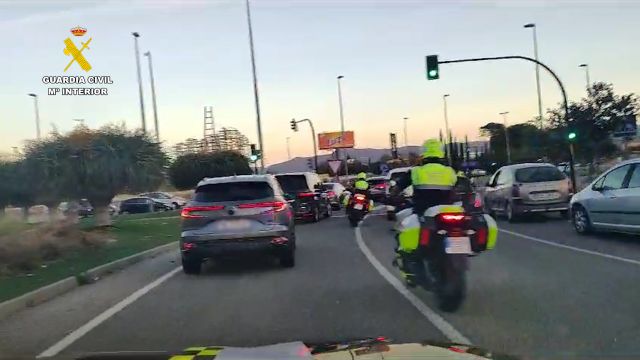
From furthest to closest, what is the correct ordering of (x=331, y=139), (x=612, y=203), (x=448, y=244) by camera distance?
(x=331, y=139)
(x=612, y=203)
(x=448, y=244)

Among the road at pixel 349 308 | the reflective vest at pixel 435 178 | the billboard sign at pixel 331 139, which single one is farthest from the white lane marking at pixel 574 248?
the billboard sign at pixel 331 139

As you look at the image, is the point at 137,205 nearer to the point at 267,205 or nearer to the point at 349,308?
the point at 267,205

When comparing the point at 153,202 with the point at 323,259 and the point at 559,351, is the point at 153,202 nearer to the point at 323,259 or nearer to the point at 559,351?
the point at 323,259

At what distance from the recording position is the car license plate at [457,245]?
284 inches

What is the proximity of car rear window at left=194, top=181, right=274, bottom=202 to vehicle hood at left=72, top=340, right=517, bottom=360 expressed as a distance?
7.17m

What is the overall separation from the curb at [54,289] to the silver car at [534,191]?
33.4ft

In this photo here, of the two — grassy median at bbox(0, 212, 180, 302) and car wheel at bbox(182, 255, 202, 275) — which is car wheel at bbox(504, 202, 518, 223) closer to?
grassy median at bbox(0, 212, 180, 302)

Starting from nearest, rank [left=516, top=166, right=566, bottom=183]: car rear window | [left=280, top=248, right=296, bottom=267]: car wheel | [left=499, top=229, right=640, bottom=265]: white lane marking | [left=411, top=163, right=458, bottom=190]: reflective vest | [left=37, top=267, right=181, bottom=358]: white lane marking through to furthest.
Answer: [left=37, top=267, right=181, bottom=358]: white lane marking, [left=411, top=163, right=458, bottom=190]: reflective vest, [left=499, top=229, right=640, bottom=265]: white lane marking, [left=280, top=248, right=296, bottom=267]: car wheel, [left=516, top=166, right=566, bottom=183]: car rear window

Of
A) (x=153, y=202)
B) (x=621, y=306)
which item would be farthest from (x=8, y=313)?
(x=153, y=202)

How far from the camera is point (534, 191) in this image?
60.1 feet

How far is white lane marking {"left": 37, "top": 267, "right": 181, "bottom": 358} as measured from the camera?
21.0 ft

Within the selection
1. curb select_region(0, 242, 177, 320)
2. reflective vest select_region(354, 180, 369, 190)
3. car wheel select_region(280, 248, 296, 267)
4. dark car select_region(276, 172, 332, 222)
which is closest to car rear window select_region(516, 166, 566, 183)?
reflective vest select_region(354, 180, 369, 190)

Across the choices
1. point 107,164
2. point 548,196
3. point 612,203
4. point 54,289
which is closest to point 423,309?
point 54,289

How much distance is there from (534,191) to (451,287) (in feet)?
39.4
